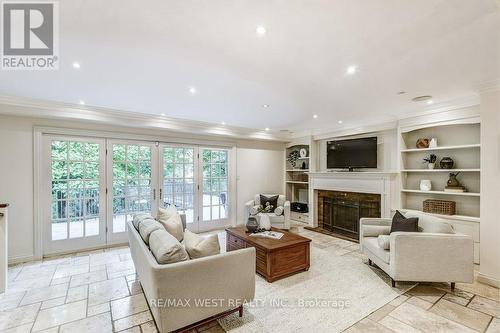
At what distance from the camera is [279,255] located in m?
3.05

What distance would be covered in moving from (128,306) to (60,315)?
1.99 feet

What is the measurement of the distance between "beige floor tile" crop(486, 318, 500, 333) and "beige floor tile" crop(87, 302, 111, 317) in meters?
3.61

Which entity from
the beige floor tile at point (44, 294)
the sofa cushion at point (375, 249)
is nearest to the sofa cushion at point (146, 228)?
the beige floor tile at point (44, 294)

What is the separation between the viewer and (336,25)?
5.65 ft

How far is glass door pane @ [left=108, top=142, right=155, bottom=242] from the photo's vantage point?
4438mm

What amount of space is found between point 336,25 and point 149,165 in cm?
421

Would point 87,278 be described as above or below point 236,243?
below

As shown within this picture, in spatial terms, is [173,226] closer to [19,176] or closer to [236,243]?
[236,243]

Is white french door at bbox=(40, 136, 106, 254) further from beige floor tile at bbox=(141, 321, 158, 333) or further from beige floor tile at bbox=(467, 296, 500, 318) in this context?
beige floor tile at bbox=(467, 296, 500, 318)

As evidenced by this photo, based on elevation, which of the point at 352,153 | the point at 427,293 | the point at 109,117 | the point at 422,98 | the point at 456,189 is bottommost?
the point at 427,293

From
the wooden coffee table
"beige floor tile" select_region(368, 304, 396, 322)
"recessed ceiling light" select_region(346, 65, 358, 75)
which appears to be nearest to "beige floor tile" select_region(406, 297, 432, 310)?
"beige floor tile" select_region(368, 304, 396, 322)

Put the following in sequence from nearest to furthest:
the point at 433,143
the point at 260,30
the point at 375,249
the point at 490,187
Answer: the point at 260,30, the point at 490,187, the point at 375,249, the point at 433,143

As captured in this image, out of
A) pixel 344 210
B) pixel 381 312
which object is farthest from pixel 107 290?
pixel 344 210

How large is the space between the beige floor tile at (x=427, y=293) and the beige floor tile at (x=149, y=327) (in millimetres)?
2781
